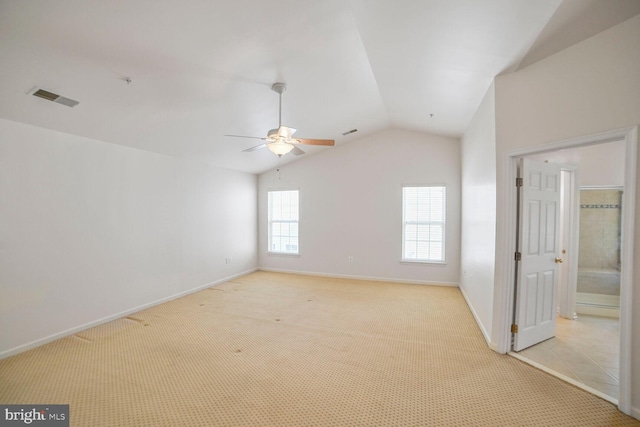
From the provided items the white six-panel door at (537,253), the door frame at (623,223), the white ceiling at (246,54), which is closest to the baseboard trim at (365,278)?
the white six-panel door at (537,253)

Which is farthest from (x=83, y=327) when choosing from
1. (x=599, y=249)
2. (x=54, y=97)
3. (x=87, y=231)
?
(x=599, y=249)

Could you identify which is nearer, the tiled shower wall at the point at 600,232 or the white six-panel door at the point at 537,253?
the white six-panel door at the point at 537,253

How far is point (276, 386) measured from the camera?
2385 mm

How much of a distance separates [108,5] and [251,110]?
6.38 feet

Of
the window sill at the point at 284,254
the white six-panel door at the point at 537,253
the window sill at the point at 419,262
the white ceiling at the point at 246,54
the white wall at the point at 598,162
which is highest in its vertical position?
the white ceiling at the point at 246,54

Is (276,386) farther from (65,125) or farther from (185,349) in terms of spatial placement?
(65,125)

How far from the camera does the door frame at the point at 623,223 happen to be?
2023 mm

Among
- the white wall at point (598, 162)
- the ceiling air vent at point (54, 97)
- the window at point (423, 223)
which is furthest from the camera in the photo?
the window at point (423, 223)

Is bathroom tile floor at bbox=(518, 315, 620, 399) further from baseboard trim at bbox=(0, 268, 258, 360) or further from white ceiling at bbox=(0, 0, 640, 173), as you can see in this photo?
baseboard trim at bbox=(0, 268, 258, 360)

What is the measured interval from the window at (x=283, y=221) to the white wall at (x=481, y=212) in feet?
11.9

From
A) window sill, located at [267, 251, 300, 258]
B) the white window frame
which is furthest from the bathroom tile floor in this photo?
the white window frame

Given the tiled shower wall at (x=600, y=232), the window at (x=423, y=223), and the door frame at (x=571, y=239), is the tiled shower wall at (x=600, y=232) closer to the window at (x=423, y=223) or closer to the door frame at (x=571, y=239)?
the door frame at (x=571, y=239)

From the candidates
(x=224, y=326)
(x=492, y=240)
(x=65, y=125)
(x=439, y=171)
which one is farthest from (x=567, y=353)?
(x=65, y=125)

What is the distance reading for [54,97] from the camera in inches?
106
